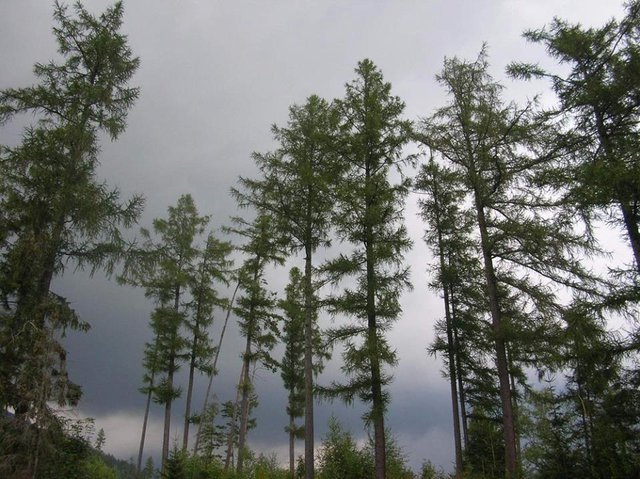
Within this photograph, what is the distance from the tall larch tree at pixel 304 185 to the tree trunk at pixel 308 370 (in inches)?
1.4

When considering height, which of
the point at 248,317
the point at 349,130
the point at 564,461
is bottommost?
the point at 564,461

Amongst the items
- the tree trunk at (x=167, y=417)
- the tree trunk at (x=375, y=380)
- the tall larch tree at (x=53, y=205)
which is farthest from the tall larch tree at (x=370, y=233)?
the tree trunk at (x=167, y=417)

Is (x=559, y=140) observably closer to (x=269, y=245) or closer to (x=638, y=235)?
(x=638, y=235)

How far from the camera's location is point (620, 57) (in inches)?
491

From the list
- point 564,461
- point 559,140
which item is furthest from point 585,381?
point 559,140

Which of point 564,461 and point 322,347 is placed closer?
point 564,461

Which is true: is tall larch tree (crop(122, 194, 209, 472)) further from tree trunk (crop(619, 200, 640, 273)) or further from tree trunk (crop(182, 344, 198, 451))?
tree trunk (crop(619, 200, 640, 273))

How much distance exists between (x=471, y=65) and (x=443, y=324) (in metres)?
10.2

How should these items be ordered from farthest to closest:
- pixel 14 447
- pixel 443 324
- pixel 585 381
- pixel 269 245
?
pixel 443 324
pixel 269 245
pixel 585 381
pixel 14 447

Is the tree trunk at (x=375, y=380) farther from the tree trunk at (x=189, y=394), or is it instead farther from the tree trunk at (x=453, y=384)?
the tree trunk at (x=189, y=394)

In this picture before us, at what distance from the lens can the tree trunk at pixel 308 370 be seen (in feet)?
47.7

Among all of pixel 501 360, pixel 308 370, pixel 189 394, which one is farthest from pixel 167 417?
pixel 501 360

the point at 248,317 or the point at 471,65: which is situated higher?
the point at 471,65

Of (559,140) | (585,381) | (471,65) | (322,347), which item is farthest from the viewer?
(471,65)
